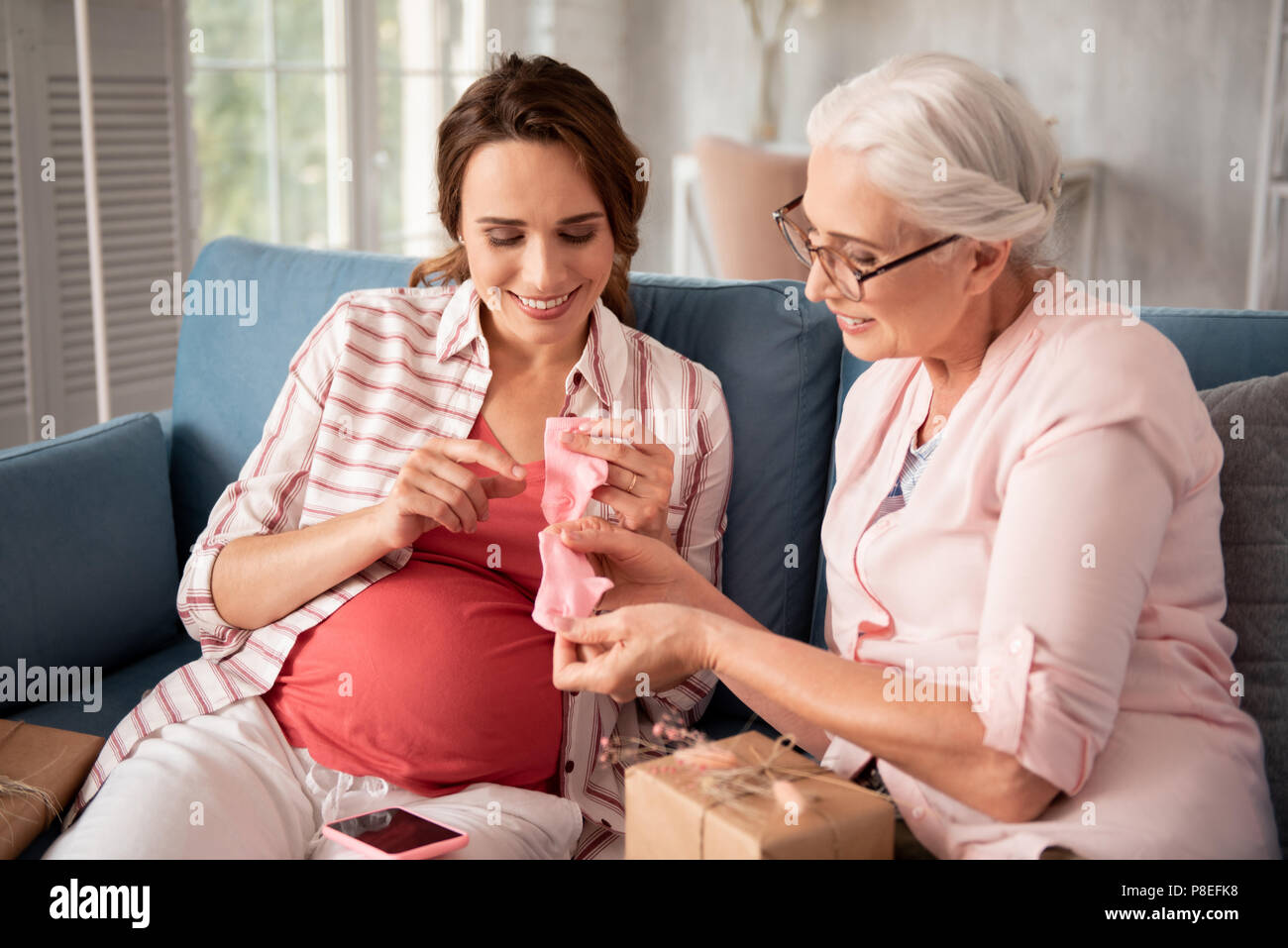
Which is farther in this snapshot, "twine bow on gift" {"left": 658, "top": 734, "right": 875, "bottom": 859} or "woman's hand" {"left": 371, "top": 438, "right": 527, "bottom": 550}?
"woman's hand" {"left": 371, "top": 438, "right": 527, "bottom": 550}

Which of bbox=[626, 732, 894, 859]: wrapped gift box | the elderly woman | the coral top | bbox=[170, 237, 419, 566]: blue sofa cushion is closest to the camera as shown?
bbox=[626, 732, 894, 859]: wrapped gift box

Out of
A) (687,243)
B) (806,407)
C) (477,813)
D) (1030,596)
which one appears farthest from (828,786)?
(687,243)

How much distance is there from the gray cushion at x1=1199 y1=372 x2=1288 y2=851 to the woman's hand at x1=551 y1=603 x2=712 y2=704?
2.09ft

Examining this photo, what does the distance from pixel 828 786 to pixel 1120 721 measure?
0.33m

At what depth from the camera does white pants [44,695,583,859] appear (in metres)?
1.26

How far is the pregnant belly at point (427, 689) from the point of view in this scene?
55.8 inches

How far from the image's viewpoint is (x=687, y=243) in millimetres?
5023

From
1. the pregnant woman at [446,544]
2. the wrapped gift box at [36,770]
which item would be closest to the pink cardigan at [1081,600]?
the pregnant woman at [446,544]

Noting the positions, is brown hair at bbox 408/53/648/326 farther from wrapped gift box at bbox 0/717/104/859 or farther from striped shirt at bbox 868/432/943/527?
wrapped gift box at bbox 0/717/104/859

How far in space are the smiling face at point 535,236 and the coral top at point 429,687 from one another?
0.88 feet

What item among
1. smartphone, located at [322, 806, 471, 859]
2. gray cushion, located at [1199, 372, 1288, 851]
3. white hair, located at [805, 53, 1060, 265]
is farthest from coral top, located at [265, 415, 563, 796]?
gray cushion, located at [1199, 372, 1288, 851]

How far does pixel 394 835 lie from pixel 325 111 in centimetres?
341

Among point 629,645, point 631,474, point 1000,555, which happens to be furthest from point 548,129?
point 1000,555

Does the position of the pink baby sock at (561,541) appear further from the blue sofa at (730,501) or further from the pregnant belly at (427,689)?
the blue sofa at (730,501)
